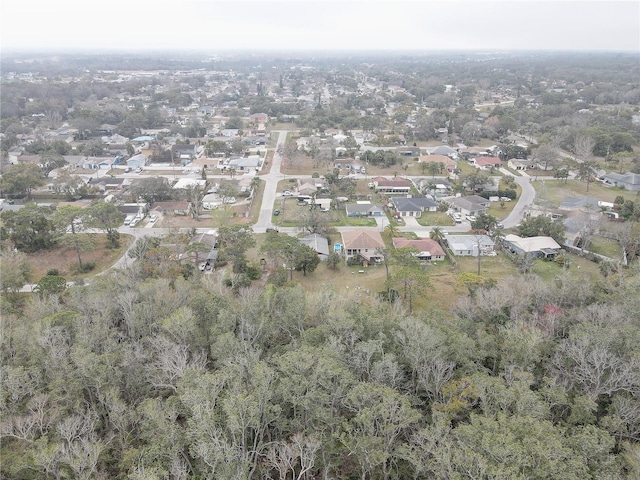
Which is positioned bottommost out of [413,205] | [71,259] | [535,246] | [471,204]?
[71,259]

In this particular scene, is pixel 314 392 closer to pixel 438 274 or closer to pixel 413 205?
pixel 438 274

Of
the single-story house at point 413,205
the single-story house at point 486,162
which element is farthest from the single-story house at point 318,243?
the single-story house at point 486,162

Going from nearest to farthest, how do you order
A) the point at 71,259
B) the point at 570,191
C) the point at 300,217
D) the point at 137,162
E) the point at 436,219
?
the point at 71,259 < the point at 300,217 < the point at 436,219 < the point at 570,191 < the point at 137,162

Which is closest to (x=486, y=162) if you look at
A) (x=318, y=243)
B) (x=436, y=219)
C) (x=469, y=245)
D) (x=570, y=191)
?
(x=570, y=191)

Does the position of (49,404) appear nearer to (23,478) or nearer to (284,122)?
(23,478)

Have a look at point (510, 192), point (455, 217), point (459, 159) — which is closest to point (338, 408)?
point (455, 217)

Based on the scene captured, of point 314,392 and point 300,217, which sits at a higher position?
point 314,392

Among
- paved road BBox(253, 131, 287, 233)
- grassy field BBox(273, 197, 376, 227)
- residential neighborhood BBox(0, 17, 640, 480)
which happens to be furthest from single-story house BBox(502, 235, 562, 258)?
paved road BBox(253, 131, 287, 233)
